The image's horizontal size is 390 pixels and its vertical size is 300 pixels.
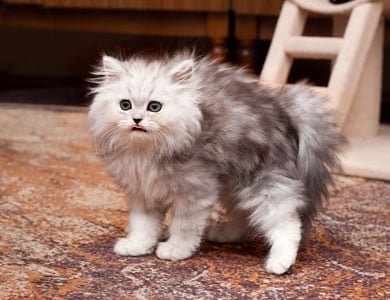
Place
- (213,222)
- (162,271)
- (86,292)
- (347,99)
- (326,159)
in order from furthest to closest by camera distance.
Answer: (347,99), (213,222), (326,159), (162,271), (86,292)

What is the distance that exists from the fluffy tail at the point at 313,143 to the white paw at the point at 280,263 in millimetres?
131

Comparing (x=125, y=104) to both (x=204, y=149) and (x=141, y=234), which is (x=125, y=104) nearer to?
(x=204, y=149)

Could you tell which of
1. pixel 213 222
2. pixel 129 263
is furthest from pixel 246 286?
pixel 213 222

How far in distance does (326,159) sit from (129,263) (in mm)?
498

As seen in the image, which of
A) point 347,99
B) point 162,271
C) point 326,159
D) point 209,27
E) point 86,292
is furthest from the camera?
point 209,27

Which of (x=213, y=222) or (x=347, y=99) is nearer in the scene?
(x=213, y=222)

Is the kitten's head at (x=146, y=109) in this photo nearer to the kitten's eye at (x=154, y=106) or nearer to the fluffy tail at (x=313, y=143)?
the kitten's eye at (x=154, y=106)

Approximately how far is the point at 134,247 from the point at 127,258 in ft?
0.09

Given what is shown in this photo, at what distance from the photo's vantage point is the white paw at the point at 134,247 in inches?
60.7

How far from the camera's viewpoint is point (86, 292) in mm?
1341

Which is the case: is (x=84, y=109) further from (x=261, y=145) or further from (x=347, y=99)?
(x=261, y=145)

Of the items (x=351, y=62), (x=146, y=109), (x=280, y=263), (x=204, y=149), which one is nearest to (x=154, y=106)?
(x=146, y=109)

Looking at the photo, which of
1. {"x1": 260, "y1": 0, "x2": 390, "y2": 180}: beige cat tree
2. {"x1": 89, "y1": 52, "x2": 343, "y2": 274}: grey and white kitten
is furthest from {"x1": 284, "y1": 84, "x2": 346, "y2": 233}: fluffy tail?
{"x1": 260, "y1": 0, "x2": 390, "y2": 180}: beige cat tree

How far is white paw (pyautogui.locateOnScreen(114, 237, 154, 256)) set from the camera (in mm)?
1543
